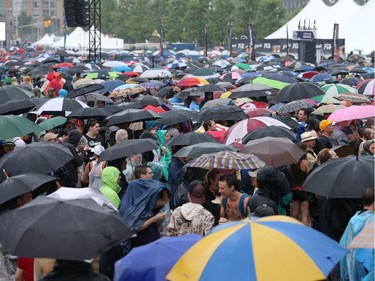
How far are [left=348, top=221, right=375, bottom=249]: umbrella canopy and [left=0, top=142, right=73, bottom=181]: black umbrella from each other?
4372 millimetres

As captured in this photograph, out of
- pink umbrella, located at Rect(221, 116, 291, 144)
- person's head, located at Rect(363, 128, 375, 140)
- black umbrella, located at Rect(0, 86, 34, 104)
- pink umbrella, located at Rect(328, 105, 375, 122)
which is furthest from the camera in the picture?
black umbrella, located at Rect(0, 86, 34, 104)

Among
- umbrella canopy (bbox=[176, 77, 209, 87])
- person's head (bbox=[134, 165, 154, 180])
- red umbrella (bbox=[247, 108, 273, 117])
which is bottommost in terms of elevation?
umbrella canopy (bbox=[176, 77, 209, 87])

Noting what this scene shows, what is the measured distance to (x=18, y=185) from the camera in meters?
7.53

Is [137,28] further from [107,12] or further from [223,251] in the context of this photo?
[223,251]

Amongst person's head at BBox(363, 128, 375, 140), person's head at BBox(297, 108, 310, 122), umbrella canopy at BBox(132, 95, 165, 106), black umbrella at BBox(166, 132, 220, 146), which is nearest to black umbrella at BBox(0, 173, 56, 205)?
black umbrella at BBox(166, 132, 220, 146)

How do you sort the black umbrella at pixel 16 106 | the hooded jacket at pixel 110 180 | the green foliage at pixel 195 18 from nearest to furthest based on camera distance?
1. the hooded jacket at pixel 110 180
2. the black umbrella at pixel 16 106
3. the green foliage at pixel 195 18

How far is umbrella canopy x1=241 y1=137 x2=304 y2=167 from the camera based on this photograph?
9180 mm

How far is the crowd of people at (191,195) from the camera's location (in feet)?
21.4

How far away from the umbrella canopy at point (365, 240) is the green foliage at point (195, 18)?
72857 mm

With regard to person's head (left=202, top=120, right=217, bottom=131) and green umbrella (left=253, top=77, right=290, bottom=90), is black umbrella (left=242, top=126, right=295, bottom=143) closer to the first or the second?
person's head (left=202, top=120, right=217, bottom=131)

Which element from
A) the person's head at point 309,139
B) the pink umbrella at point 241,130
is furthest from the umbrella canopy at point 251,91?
the person's head at point 309,139

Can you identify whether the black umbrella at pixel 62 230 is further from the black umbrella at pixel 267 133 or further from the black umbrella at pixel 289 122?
the black umbrella at pixel 289 122

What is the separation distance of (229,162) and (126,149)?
65.6 inches

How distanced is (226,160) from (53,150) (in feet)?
6.30
